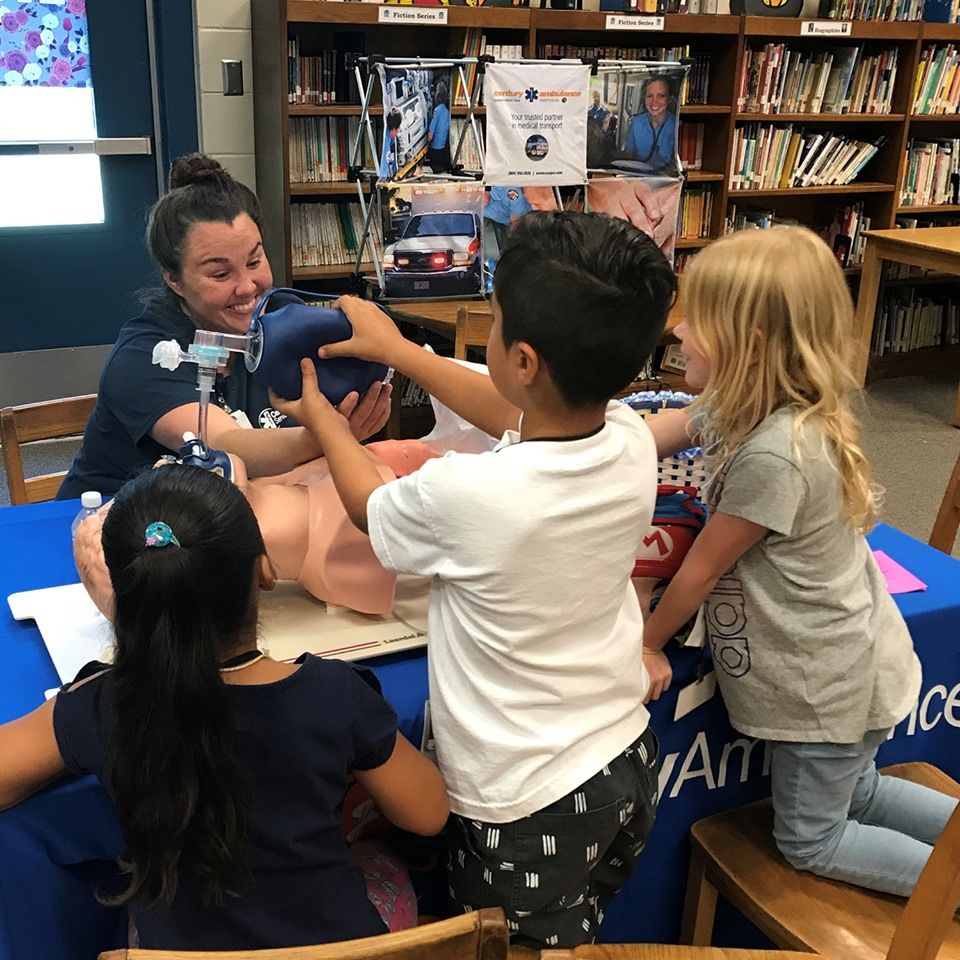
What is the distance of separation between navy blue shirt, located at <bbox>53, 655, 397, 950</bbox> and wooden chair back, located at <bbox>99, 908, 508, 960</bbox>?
0.22 m

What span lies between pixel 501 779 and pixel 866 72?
15.9 ft

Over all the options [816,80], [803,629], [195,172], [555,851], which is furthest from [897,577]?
[816,80]

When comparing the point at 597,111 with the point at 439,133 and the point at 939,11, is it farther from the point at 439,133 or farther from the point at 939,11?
the point at 939,11

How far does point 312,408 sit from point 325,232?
3061mm

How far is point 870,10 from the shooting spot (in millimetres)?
4941

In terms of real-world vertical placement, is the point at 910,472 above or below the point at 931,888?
below

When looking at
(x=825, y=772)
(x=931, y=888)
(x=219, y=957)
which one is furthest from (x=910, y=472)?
(x=219, y=957)

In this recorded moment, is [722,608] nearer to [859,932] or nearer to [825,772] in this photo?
[825,772]

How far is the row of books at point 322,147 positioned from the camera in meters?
3.93

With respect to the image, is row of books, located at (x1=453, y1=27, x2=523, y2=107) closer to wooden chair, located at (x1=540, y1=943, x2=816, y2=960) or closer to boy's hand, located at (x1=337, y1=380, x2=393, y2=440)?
boy's hand, located at (x1=337, y1=380, x2=393, y2=440)

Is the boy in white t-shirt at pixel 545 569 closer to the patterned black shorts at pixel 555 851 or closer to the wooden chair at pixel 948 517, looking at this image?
the patterned black shorts at pixel 555 851

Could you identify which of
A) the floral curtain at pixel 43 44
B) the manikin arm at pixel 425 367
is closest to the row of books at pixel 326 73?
the floral curtain at pixel 43 44

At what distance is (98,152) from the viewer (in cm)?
387

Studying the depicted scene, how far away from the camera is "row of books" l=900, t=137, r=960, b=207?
17.3ft
